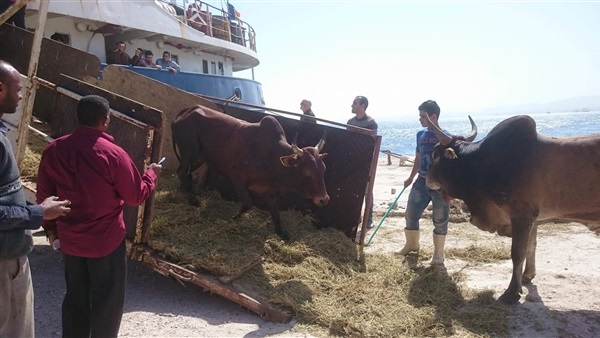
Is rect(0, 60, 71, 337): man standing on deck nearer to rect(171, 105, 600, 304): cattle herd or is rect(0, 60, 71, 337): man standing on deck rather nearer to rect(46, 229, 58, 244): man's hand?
rect(46, 229, 58, 244): man's hand

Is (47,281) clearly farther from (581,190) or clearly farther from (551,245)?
(551,245)

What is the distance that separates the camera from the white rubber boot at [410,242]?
21.7ft

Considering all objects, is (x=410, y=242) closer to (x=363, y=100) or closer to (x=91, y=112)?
(x=363, y=100)

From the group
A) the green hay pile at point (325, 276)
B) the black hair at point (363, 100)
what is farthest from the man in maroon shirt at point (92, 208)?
the black hair at point (363, 100)

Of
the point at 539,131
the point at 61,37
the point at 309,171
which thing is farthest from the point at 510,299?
the point at 539,131

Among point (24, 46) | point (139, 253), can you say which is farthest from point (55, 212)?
point (24, 46)

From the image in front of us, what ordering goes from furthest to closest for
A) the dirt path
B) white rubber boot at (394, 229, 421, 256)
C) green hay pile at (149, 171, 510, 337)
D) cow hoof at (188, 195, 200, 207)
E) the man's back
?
1. white rubber boot at (394, 229, 421, 256)
2. cow hoof at (188, 195, 200, 207)
3. green hay pile at (149, 171, 510, 337)
4. the dirt path
5. the man's back

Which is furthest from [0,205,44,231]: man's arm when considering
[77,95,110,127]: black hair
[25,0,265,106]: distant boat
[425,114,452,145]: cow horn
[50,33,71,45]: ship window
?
[50,33,71,45]: ship window

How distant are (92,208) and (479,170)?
14.1ft

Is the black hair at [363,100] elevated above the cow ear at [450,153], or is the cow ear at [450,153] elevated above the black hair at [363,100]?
the black hair at [363,100]

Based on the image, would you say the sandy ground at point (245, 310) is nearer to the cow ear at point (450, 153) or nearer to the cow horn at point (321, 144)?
the cow ear at point (450, 153)

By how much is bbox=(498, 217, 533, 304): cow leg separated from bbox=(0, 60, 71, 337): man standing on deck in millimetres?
4436

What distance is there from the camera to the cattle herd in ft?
17.0

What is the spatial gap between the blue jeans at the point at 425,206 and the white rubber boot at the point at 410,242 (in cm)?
7
